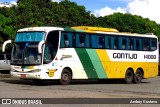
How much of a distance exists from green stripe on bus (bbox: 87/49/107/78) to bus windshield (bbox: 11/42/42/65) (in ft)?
11.4

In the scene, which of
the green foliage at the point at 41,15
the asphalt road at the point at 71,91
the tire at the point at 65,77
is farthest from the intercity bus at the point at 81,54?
the green foliage at the point at 41,15

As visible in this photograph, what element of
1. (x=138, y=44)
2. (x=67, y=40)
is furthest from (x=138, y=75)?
(x=67, y=40)

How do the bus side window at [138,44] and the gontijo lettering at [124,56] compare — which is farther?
the bus side window at [138,44]

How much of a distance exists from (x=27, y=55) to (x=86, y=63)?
3796mm

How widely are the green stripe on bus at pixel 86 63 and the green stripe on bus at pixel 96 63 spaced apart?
21cm

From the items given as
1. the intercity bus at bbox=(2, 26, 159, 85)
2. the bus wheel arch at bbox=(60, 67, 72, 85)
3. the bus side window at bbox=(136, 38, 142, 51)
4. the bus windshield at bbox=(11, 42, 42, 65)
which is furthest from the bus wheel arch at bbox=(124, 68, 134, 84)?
Answer: the bus windshield at bbox=(11, 42, 42, 65)

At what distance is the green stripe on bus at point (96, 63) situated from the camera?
25.8m

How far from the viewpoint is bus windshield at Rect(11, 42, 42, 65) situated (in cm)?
2344

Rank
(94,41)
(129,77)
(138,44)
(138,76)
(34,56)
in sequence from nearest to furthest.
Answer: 1. (34,56)
2. (94,41)
3. (129,77)
4. (138,44)
5. (138,76)

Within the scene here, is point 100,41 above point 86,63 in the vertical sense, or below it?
above

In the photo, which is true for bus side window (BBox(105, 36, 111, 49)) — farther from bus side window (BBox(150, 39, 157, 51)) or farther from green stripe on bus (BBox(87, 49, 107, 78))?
bus side window (BBox(150, 39, 157, 51))

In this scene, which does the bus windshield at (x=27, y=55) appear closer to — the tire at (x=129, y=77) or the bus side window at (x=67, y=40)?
the bus side window at (x=67, y=40)

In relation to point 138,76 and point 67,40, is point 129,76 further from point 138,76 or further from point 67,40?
point 67,40

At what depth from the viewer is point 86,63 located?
84.3 ft
